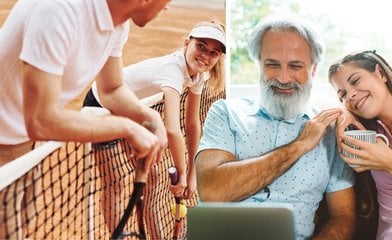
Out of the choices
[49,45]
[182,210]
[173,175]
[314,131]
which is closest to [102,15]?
[49,45]

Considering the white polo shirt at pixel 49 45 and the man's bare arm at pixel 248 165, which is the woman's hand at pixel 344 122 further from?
the white polo shirt at pixel 49 45

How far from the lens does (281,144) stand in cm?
213

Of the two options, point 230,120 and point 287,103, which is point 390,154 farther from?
point 230,120

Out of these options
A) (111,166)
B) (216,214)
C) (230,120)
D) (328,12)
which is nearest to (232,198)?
(216,214)

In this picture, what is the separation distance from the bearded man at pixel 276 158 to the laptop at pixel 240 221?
0.09ft

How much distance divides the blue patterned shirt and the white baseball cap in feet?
0.75

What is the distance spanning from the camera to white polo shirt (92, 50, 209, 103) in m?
1.93

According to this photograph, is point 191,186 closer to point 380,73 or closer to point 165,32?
point 165,32

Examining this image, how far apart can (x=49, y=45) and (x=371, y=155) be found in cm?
121

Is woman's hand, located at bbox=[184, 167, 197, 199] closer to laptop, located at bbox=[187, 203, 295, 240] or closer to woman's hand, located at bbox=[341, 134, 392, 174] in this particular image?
laptop, located at bbox=[187, 203, 295, 240]

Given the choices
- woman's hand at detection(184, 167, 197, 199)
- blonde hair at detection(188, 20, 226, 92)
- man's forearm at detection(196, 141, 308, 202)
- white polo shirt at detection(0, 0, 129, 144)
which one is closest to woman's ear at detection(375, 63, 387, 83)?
man's forearm at detection(196, 141, 308, 202)

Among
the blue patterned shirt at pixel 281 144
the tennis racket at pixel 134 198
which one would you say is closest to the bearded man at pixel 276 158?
the blue patterned shirt at pixel 281 144

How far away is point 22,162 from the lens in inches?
59.6

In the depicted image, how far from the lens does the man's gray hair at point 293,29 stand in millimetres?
2078
